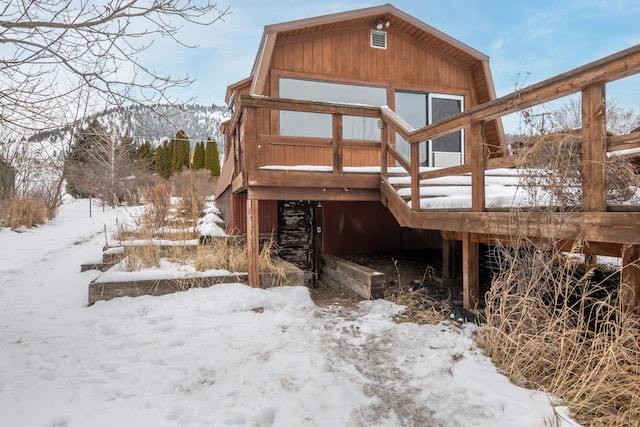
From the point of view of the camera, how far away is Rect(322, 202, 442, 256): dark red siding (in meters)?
7.41

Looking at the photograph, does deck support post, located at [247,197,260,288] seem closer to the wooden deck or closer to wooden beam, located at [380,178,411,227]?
the wooden deck

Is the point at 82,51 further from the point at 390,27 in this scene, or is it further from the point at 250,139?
the point at 390,27

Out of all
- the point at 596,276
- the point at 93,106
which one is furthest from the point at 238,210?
the point at 596,276

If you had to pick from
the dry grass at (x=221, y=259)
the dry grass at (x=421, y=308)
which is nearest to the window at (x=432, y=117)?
the dry grass at (x=421, y=308)

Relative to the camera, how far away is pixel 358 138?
283 inches

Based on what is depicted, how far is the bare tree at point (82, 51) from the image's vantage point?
2.92 metres

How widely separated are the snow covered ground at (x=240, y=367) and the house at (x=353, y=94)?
2.78m

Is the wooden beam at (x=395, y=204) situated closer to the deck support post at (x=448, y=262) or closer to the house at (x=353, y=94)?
A: the deck support post at (x=448, y=262)

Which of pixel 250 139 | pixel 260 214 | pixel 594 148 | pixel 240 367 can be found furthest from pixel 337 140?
pixel 240 367

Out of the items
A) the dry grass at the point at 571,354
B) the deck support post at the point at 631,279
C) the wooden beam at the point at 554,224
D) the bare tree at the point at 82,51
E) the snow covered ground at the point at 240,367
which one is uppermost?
the bare tree at the point at 82,51

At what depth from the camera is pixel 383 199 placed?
5.37 metres

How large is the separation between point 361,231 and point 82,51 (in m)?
5.40

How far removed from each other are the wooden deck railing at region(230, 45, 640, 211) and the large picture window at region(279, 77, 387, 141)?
4.85 feet

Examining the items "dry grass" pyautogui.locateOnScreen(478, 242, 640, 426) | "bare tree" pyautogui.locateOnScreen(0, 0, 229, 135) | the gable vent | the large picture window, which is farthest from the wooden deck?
the gable vent
